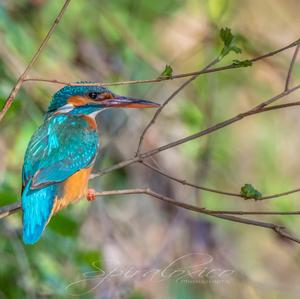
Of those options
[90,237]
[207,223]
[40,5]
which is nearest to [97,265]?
[207,223]

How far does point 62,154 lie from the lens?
339 cm

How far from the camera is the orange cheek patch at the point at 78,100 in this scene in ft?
11.9

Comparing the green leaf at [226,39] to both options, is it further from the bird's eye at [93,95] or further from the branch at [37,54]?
the bird's eye at [93,95]

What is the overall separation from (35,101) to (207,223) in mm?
1121

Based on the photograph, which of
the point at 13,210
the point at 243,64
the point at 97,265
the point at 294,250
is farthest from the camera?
the point at 294,250

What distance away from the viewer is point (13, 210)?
9.86 ft

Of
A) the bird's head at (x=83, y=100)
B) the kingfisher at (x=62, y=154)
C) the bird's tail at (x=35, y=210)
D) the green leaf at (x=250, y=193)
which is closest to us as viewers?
the green leaf at (x=250, y=193)

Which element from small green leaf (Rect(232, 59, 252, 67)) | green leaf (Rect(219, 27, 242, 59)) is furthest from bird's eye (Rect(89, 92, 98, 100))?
small green leaf (Rect(232, 59, 252, 67))

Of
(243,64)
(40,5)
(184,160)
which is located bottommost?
(243,64)

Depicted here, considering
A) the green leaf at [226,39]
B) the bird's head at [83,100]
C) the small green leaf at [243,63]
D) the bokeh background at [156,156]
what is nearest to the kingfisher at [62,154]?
the bird's head at [83,100]

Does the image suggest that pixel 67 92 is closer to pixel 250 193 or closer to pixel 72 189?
pixel 72 189

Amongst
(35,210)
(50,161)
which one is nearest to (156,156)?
(50,161)

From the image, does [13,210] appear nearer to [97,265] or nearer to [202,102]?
[97,265]

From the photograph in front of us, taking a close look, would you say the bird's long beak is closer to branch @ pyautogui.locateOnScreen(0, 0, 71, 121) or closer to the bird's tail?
the bird's tail
